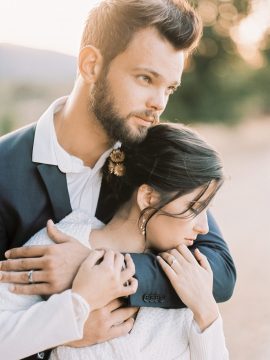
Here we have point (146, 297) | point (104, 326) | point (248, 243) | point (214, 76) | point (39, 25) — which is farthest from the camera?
point (214, 76)

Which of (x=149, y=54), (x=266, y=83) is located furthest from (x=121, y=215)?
(x=266, y=83)

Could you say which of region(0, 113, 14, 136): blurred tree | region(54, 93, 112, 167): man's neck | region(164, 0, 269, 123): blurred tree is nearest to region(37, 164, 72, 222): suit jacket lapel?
region(54, 93, 112, 167): man's neck

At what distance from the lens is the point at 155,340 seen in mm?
2363

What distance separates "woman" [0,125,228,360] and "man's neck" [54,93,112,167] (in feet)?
0.95

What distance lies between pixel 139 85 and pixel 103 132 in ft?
0.98

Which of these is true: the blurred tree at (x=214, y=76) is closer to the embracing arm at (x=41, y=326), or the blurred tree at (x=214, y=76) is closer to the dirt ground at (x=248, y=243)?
the dirt ground at (x=248, y=243)

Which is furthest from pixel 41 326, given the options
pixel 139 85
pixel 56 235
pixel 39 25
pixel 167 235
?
pixel 39 25

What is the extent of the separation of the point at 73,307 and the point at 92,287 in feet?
0.32

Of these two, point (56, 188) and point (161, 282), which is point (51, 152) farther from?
point (161, 282)

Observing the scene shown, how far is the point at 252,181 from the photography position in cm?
1027

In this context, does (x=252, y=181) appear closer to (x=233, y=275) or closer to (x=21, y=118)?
(x=21, y=118)

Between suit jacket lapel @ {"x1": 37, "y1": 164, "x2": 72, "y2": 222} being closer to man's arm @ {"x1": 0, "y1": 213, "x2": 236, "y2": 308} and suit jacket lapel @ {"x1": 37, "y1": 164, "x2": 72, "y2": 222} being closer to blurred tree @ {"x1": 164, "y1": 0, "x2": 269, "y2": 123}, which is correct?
man's arm @ {"x1": 0, "y1": 213, "x2": 236, "y2": 308}

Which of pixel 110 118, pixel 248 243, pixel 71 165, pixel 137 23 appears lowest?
pixel 248 243

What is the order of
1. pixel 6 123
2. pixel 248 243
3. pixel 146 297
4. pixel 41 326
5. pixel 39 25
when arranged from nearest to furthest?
pixel 41 326
pixel 146 297
pixel 248 243
pixel 39 25
pixel 6 123
